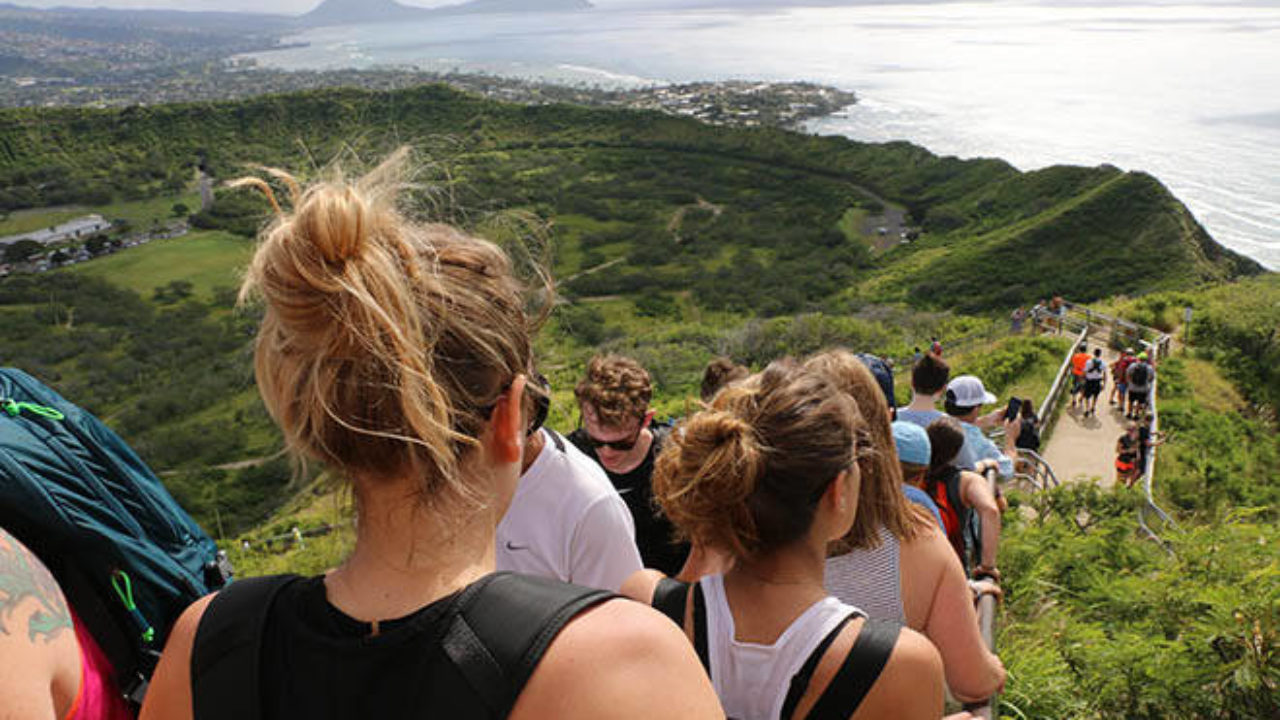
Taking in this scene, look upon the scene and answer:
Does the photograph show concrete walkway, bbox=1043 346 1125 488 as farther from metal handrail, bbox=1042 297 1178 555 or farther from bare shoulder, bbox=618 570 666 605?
bare shoulder, bbox=618 570 666 605

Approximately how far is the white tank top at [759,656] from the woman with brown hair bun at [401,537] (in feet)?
2.00

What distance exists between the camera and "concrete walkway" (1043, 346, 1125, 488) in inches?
364

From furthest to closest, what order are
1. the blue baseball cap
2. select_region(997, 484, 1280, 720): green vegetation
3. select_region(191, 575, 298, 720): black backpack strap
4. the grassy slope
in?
the grassy slope
the blue baseball cap
select_region(997, 484, 1280, 720): green vegetation
select_region(191, 575, 298, 720): black backpack strap

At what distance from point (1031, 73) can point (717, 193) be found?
1714 inches

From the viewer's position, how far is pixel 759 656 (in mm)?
1587

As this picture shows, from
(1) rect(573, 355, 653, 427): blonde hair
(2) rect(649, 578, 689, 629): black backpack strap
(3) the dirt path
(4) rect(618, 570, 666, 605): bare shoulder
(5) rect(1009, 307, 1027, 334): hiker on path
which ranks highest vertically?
(2) rect(649, 578, 689, 629): black backpack strap

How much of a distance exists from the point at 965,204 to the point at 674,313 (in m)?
23.0

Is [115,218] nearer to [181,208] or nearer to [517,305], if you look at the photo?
[181,208]

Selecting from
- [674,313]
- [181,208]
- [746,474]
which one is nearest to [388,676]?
[746,474]

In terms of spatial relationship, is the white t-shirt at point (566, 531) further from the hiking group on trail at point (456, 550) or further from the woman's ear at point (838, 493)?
the woman's ear at point (838, 493)

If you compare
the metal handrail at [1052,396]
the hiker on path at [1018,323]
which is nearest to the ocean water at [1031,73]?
the hiker on path at [1018,323]

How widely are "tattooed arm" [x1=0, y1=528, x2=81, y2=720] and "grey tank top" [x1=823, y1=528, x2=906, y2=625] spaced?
1.72 m

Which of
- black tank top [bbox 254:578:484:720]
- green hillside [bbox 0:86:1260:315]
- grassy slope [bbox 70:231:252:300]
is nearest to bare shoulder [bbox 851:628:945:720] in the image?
black tank top [bbox 254:578:484:720]

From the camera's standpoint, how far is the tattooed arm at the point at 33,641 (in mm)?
1289
